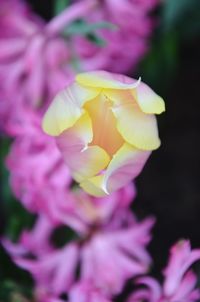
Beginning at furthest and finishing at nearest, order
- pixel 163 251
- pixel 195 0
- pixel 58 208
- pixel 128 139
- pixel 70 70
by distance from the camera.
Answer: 1. pixel 195 0
2. pixel 163 251
3. pixel 70 70
4. pixel 58 208
5. pixel 128 139

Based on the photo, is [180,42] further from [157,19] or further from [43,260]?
[43,260]

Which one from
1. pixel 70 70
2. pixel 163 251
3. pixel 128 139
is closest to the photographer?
pixel 128 139

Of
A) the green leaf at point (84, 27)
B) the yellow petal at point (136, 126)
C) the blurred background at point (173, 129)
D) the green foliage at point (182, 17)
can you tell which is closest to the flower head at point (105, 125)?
the yellow petal at point (136, 126)

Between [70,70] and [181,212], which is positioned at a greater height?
[70,70]

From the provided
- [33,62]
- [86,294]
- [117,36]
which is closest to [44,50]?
[33,62]

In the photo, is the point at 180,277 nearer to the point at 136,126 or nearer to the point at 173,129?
the point at 136,126

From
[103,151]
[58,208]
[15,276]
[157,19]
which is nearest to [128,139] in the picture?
[103,151]

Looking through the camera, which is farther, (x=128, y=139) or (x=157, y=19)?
(x=157, y=19)
